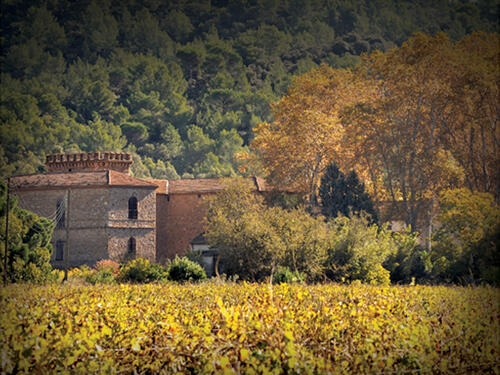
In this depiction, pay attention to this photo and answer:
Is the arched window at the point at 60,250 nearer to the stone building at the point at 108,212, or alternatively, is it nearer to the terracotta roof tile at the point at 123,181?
the stone building at the point at 108,212

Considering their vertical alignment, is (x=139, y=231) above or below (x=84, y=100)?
below


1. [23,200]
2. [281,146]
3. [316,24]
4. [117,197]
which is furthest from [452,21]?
[23,200]

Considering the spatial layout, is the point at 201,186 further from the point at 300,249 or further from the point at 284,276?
the point at 284,276

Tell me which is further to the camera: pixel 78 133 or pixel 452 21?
pixel 78 133

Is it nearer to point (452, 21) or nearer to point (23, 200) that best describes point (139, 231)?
point (23, 200)

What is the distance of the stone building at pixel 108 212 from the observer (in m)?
35.3

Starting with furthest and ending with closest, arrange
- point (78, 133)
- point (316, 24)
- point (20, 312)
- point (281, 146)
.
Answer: point (78, 133) < point (281, 146) < point (316, 24) < point (20, 312)

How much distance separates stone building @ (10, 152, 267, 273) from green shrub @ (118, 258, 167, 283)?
34.5 ft

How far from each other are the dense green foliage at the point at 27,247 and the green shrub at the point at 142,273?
3.09 metres

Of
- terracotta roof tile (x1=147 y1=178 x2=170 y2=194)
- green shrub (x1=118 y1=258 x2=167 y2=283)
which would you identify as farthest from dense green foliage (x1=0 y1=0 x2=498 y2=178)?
terracotta roof tile (x1=147 y1=178 x2=170 y2=194)

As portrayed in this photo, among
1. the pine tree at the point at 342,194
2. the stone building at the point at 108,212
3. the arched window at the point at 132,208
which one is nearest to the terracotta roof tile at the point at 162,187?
the stone building at the point at 108,212

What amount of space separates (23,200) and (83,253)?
15.3ft

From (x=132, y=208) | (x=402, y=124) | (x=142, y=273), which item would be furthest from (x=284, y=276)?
(x=132, y=208)

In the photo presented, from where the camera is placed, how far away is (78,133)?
157 ft
